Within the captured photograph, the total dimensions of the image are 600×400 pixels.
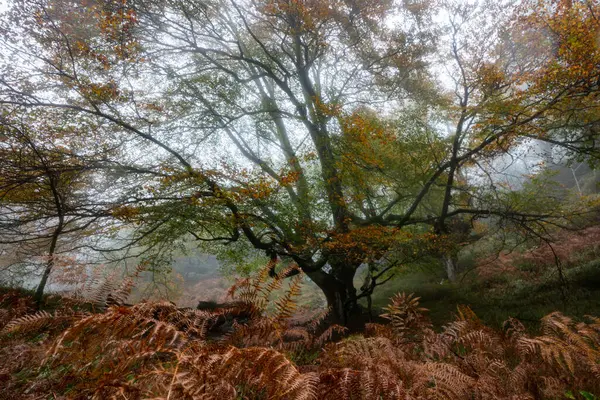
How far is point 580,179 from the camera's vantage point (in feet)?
79.0

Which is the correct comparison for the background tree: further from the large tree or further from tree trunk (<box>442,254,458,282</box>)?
tree trunk (<box>442,254,458,282</box>)

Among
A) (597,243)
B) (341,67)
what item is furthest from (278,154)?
(597,243)

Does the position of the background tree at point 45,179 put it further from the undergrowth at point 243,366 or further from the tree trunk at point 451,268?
the tree trunk at point 451,268

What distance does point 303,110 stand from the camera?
961 cm

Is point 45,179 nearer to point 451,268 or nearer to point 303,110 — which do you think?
point 303,110

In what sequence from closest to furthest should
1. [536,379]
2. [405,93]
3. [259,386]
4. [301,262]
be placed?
[259,386], [536,379], [301,262], [405,93]

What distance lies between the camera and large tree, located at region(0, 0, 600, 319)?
6.34m

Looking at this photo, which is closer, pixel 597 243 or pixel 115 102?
pixel 115 102

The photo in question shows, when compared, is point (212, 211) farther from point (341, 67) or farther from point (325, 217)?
point (341, 67)

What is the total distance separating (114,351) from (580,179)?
33.2 metres

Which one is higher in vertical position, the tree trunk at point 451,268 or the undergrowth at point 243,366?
the undergrowth at point 243,366

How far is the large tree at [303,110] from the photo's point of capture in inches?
250

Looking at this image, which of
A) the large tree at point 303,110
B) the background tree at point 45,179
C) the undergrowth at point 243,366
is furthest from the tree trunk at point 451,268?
the background tree at point 45,179

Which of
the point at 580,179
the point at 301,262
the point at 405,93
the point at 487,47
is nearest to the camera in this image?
the point at 487,47
